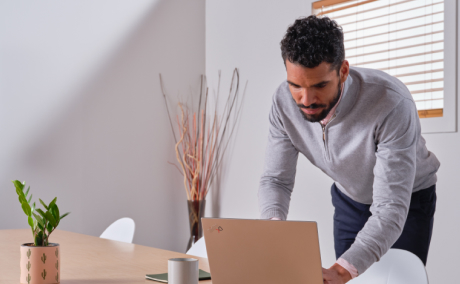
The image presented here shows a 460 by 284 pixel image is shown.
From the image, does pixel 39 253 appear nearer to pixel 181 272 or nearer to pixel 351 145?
pixel 181 272

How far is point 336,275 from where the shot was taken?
119cm

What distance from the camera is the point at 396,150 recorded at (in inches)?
56.3

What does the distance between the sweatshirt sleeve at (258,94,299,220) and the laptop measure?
0.54m

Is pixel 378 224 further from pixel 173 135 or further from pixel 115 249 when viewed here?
pixel 173 135

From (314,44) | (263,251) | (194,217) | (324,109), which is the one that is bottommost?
(194,217)

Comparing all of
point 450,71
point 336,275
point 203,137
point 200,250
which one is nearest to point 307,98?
point 336,275

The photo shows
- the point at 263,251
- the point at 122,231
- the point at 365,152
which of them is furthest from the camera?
the point at 122,231

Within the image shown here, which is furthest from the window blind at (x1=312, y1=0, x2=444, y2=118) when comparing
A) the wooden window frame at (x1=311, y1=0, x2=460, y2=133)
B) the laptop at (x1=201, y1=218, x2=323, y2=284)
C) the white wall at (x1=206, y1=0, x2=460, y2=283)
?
the laptop at (x1=201, y1=218, x2=323, y2=284)

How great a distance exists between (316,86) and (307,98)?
50 mm

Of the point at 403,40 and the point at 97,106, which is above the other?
the point at 403,40

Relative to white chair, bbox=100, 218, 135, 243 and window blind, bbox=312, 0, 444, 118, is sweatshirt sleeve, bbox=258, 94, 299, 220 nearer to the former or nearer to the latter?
white chair, bbox=100, 218, 135, 243

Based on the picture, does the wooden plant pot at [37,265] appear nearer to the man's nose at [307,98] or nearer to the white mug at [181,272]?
the white mug at [181,272]

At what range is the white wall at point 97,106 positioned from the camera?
3082 millimetres

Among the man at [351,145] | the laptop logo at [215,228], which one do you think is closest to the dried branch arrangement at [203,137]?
the man at [351,145]
